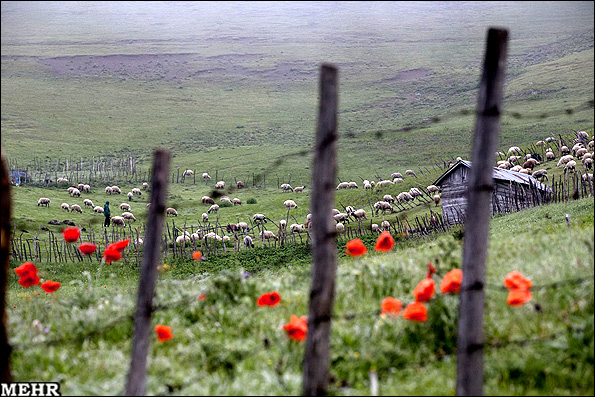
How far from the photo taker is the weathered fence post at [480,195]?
480 centimetres

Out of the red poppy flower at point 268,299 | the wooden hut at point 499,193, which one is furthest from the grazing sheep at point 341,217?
the red poppy flower at point 268,299

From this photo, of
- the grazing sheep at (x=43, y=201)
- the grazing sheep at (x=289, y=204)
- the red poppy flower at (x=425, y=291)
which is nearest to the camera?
the red poppy flower at (x=425, y=291)

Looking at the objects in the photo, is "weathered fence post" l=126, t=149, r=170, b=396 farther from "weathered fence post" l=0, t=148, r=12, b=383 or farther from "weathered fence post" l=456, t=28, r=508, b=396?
"weathered fence post" l=456, t=28, r=508, b=396

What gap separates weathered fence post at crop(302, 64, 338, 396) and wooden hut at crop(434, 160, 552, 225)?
26.1 m

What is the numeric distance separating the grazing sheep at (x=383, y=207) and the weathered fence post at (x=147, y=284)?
40.9 m

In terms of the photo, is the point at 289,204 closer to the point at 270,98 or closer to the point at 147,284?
the point at 147,284

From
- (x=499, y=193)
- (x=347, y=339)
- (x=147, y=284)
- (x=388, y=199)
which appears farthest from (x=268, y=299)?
(x=388, y=199)

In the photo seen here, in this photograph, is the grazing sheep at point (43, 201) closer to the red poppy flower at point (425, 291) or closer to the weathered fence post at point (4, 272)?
the weathered fence post at point (4, 272)

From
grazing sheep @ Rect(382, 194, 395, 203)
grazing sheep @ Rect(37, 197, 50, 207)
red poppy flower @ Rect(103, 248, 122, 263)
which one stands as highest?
grazing sheep @ Rect(382, 194, 395, 203)

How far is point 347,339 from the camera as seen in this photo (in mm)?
5797

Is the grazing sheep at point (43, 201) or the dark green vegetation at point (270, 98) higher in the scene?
the dark green vegetation at point (270, 98)

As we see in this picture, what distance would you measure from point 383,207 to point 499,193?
14.2m

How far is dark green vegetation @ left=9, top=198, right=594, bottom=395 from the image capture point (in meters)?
5.24

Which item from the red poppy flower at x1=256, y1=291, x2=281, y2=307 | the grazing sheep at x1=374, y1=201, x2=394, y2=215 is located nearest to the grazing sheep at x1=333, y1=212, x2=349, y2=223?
the grazing sheep at x1=374, y1=201, x2=394, y2=215
